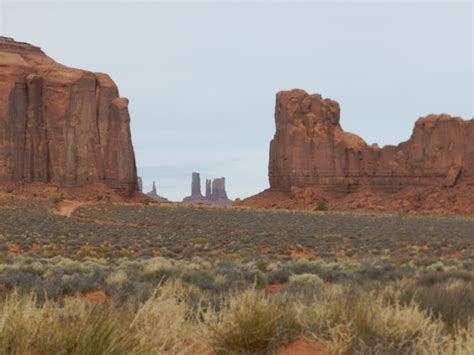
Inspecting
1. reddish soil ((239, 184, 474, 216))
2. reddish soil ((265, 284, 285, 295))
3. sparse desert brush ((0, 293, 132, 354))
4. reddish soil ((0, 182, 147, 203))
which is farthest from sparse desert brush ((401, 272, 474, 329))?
reddish soil ((0, 182, 147, 203))

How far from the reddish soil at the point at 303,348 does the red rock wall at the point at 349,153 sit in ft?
253

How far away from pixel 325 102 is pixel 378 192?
67.4ft

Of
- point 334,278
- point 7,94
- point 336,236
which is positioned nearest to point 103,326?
point 334,278

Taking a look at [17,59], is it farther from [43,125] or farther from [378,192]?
[378,192]

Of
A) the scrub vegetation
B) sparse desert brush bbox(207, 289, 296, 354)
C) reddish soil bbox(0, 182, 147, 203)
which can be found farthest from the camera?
reddish soil bbox(0, 182, 147, 203)

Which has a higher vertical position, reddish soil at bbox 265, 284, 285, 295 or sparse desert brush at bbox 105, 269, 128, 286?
sparse desert brush at bbox 105, 269, 128, 286

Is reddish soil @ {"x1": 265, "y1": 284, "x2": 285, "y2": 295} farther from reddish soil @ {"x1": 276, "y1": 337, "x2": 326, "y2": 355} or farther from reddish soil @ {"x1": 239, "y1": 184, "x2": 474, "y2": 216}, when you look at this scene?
reddish soil @ {"x1": 239, "y1": 184, "x2": 474, "y2": 216}

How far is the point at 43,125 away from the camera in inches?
3371

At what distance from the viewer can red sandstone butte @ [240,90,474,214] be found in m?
75.6

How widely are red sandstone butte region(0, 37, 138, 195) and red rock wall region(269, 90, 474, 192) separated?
1094 inches

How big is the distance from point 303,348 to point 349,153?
83.0 metres

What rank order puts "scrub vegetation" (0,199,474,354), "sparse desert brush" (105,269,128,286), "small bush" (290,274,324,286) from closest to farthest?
"scrub vegetation" (0,199,474,354) → "sparse desert brush" (105,269,128,286) → "small bush" (290,274,324,286)

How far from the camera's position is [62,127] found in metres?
85.7

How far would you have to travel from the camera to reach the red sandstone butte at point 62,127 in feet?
266
